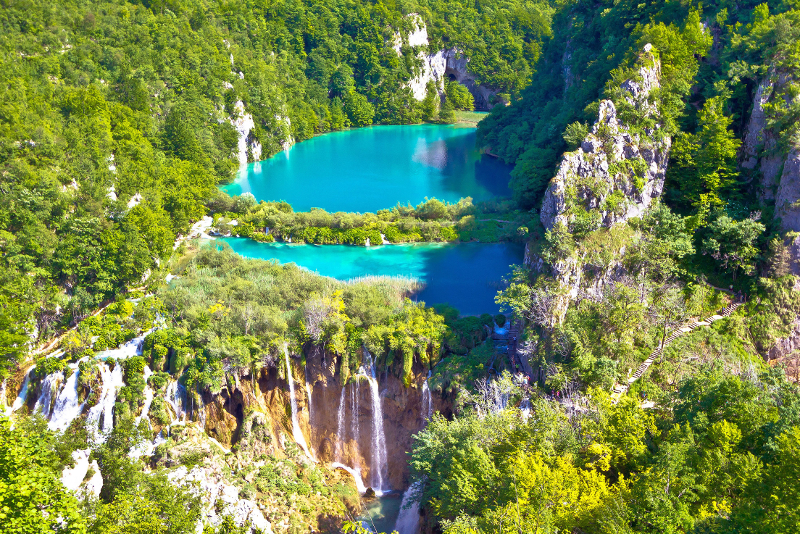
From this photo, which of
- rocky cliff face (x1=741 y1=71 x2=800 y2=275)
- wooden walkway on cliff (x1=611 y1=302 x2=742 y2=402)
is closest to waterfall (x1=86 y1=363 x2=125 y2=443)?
wooden walkway on cliff (x1=611 y1=302 x2=742 y2=402)

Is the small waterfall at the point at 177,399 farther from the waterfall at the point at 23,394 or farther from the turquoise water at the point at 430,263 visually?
the turquoise water at the point at 430,263

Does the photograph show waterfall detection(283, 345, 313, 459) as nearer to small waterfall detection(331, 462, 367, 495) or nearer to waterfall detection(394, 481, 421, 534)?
small waterfall detection(331, 462, 367, 495)

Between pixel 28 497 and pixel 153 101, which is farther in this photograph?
pixel 153 101

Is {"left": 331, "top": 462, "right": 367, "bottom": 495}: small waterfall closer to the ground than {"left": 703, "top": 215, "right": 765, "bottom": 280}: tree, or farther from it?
closer to the ground

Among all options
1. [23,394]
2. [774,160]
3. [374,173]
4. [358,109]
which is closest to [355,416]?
[23,394]

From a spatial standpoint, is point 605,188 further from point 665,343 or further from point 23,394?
point 23,394

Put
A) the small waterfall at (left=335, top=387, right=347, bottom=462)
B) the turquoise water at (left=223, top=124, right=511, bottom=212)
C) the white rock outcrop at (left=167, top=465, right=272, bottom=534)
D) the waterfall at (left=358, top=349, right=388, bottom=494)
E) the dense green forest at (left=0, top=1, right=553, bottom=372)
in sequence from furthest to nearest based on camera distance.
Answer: the turquoise water at (left=223, top=124, right=511, bottom=212) < the dense green forest at (left=0, top=1, right=553, bottom=372) < the small waterfall at (left=335, top=387, right=347, bottom=462) < the waterfall at (left=358, top=349, right=388, bottom=494) < the white rock outcrop at (left=167, top=465, right=272, bottom=534)

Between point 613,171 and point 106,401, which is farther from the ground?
point 613,171
